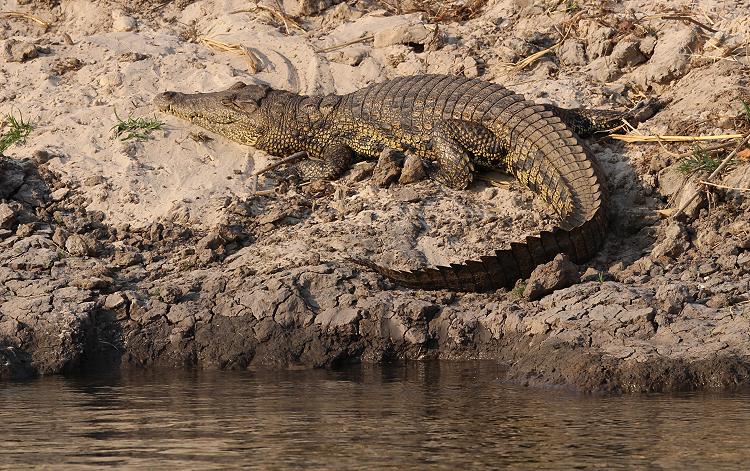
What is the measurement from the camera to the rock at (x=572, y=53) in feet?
31.6

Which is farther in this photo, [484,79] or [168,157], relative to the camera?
[484,79]

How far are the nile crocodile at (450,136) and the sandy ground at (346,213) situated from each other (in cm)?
15

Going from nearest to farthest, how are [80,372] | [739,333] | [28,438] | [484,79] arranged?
[28,438] → [739,333] → [80,372] → [484,79]

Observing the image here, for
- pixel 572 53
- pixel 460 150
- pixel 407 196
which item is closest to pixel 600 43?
pixel 572 53

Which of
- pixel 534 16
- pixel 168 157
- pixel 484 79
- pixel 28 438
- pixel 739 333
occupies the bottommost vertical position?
pixel 28 438

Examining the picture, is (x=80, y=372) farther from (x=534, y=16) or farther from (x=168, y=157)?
(x=534, y=16)

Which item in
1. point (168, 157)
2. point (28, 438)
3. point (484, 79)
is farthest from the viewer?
point (484, 79)

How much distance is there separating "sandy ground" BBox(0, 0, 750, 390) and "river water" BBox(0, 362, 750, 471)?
0.37m

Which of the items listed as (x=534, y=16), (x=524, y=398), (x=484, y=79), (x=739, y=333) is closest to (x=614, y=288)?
(x=739, y=333)

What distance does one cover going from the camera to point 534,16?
10.2m

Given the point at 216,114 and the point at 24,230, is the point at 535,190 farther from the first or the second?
the point at 24,230

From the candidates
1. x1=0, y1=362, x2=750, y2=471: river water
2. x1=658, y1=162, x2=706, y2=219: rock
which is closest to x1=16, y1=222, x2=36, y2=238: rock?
x1=0, y1=362, x2=750, y2=471: river water

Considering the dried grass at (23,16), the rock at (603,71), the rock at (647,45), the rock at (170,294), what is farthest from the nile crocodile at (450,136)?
the dried grass at (23,16)

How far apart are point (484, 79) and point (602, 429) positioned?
5.05m
